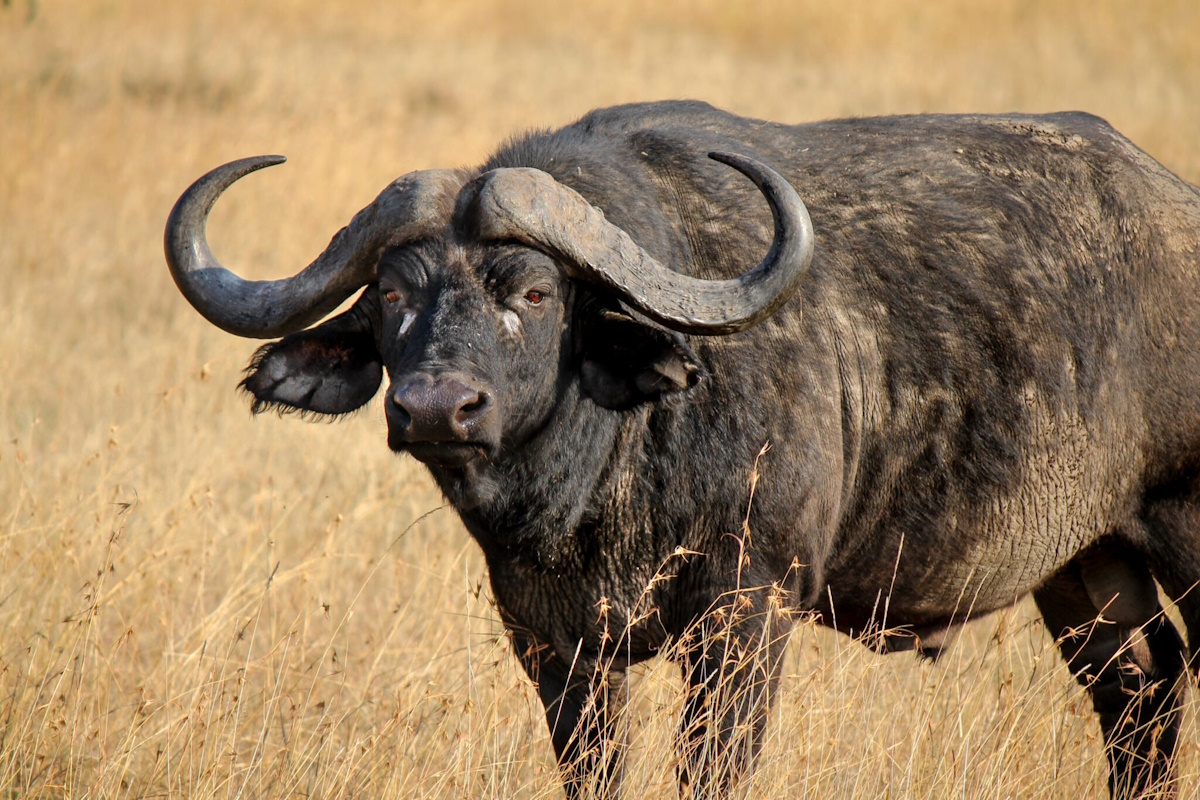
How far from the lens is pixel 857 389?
13.8 feet

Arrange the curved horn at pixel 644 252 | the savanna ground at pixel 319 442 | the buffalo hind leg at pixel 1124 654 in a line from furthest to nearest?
the buffalo hind leg at pixel 1124 654, the savanna ground at pixel 319 442, the curved horn at pixel 644 252

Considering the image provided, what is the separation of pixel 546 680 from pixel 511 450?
0.89 metres

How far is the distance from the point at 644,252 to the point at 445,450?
841 millimetres

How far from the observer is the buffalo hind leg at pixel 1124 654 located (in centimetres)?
469

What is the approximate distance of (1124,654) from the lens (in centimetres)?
496

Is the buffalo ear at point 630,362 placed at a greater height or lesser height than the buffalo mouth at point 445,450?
greater

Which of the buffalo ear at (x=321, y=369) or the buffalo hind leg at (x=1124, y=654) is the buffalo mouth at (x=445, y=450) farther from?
the buffalo hind leg at (x=1124, y=654)

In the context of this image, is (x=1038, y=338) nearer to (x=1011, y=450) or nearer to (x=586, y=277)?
(x=1011, y=450)

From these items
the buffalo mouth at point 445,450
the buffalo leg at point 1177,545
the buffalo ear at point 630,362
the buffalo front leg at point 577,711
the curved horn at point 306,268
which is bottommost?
the buffalo front leg at point 577,711

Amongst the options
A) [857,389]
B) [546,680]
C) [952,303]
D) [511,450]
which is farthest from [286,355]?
[952,303]

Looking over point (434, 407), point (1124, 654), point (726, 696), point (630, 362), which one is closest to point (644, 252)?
point (630, 362)

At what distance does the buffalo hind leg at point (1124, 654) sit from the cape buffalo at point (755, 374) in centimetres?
2

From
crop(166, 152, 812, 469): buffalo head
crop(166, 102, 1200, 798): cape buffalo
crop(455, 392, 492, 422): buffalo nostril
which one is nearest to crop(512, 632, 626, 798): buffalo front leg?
crop(166, 102, 1200, 798): cape buffalo

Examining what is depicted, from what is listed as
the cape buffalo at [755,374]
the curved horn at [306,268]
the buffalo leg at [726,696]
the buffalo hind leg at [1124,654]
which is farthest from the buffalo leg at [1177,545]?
the curved horn at [306,268]
